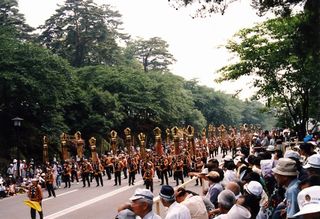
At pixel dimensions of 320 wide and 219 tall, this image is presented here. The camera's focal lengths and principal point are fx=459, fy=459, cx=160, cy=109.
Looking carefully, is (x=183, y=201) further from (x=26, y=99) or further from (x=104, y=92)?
(x=104, y=92)

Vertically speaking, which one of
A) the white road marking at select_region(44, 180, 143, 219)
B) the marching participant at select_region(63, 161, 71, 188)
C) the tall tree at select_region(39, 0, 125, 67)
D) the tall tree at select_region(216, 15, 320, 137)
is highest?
the tall tree at select_region(39, 0, 125, 67)

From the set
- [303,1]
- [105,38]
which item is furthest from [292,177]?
[105,38]

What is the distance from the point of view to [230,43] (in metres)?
23.3

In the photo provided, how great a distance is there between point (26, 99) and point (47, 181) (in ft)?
33.7

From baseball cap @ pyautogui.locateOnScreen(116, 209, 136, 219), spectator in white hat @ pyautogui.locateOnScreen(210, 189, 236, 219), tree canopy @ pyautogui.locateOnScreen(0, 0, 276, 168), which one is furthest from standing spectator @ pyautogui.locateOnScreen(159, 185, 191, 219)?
tree canopy @ pyautogui.locateOnScreen(0, 0, 276, 168)

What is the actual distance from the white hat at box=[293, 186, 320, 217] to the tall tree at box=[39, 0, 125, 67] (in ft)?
150

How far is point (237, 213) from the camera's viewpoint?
514 cm

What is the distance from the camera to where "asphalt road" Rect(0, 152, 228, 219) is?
55.2 feet

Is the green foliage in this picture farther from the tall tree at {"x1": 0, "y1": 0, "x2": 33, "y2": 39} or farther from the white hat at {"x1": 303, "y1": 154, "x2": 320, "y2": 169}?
the white hat at {"x1": 303, "y1": 154, "x2": 320, "y2": 169}

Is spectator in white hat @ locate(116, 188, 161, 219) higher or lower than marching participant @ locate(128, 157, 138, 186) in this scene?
higher

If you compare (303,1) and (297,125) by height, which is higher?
(303,1)

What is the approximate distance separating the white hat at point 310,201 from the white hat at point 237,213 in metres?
1.99

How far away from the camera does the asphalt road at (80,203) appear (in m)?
16.8

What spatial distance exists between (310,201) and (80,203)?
17.2 metres
